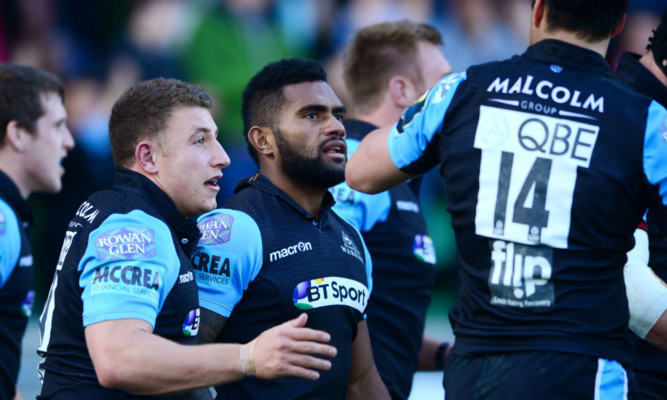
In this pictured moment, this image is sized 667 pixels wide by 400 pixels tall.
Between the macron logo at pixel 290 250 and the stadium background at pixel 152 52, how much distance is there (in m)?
4.31

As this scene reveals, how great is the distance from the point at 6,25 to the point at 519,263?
6417 millimetres

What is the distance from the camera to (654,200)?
8.20 feet

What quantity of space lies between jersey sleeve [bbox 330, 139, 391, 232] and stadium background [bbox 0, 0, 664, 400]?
336 cm

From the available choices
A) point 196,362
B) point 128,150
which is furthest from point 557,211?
point 128,150

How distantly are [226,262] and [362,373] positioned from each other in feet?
2.83

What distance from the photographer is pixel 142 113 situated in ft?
10.0

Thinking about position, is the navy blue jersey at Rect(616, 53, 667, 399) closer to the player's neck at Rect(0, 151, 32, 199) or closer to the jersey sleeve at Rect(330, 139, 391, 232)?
the jersey sleeve at Rect(330, 139, 391, 232)

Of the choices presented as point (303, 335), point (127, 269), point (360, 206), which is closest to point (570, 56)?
point (303, 335)

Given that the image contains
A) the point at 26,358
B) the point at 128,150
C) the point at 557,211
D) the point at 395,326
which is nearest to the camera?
the point at 557,211

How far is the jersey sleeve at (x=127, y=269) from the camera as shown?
251 cm

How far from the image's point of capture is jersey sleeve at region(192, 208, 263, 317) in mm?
3039

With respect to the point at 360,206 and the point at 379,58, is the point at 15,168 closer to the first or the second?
the point at 360,206

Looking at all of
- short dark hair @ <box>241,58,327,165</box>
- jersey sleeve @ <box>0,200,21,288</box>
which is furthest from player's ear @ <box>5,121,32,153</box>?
short dark hair @ <box>241,58,327,165</box>

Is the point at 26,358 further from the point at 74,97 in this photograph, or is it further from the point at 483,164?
the point at 483,164
